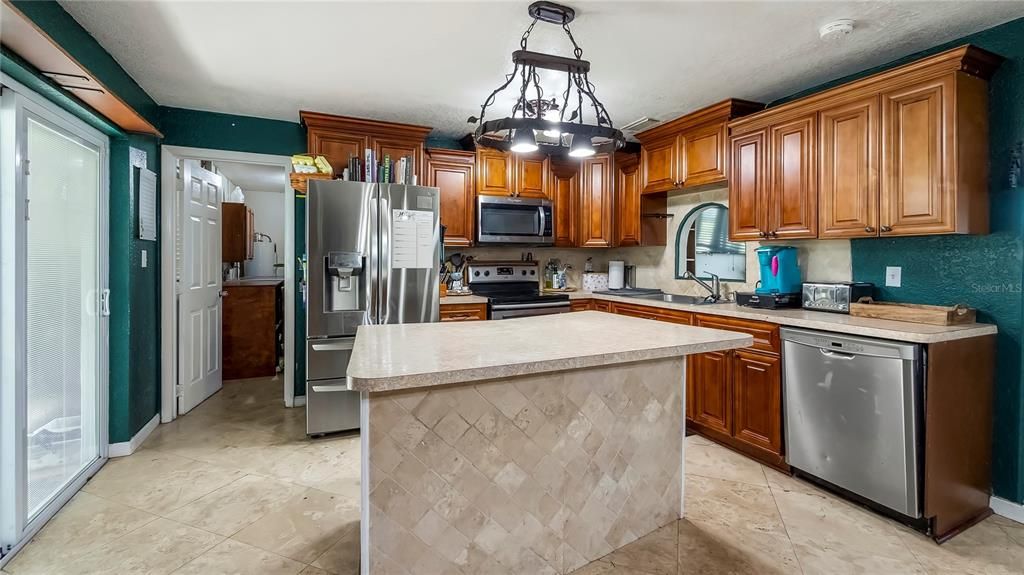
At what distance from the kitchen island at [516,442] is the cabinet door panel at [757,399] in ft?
3.15

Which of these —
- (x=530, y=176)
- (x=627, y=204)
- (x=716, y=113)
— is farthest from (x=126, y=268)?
(x=716, y=113)

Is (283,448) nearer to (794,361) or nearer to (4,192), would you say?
(4,192)

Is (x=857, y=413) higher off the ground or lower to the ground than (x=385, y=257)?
lower

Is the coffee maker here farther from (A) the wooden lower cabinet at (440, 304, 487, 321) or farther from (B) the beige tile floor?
(A) the wooden lower cabinet at (440, 304, 487, 321)

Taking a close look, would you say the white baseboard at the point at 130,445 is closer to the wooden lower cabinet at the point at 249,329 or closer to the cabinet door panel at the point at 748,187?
the wooden lower cabinet at the point at 249,329

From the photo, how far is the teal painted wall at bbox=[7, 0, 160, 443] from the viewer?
2574 mm

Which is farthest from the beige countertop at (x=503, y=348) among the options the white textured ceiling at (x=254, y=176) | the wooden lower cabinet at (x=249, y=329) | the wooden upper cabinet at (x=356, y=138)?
the white textured ceiling at (x=254, y=176)

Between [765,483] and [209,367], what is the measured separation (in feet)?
14.4

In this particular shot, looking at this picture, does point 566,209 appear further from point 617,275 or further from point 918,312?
point 918,312

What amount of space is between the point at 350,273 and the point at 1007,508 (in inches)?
149

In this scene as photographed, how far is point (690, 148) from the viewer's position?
374 centimetres

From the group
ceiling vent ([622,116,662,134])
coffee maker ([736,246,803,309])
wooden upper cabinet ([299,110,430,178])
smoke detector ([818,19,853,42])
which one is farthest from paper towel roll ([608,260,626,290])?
smoke detector ([818,19,853,42])

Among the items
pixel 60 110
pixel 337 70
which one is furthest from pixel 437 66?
pixel 60 110

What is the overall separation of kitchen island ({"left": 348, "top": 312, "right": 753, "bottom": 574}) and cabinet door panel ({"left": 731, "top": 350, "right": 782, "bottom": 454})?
3.15 ft
